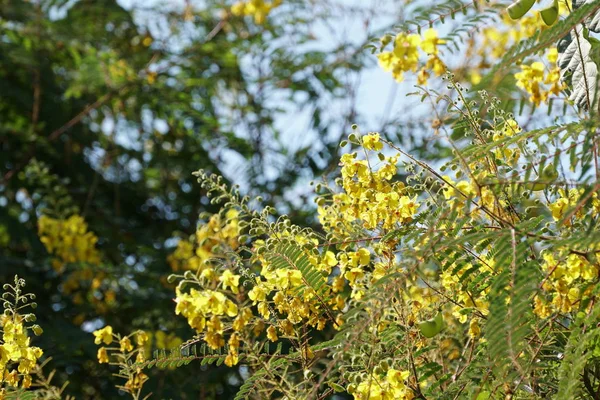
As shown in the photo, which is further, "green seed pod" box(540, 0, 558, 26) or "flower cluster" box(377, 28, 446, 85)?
"flower cluster" box(377, 28, 446, 85)

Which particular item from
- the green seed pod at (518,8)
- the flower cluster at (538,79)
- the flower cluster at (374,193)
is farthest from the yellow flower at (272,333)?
the flower cluster at (538,79)

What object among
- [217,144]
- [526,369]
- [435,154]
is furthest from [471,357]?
[217,144]

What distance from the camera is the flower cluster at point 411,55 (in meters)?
2.01

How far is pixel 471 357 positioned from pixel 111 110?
3380 millimetres

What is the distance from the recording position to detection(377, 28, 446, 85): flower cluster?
2.01 meters

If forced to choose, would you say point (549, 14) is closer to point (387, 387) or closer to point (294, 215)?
point (387, 387)

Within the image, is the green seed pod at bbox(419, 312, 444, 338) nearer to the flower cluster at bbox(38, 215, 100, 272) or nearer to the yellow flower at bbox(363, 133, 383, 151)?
the yellow flower at bbox(363, 133, 383, 151)

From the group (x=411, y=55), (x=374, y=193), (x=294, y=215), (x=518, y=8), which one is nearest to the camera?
(x=518, y=8)

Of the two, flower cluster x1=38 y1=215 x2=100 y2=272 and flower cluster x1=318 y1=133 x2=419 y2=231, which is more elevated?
flower cluster x1=38 y1=215 x2=100 y2=272

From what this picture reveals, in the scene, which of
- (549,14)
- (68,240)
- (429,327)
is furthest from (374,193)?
(68,240)

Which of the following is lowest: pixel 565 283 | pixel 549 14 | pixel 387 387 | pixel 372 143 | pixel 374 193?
pixel 387 387

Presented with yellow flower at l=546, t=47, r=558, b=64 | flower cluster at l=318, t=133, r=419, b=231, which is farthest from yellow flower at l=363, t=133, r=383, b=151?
yellow flower at l=546, t=47, r=558, b=64

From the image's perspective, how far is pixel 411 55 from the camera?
203cm

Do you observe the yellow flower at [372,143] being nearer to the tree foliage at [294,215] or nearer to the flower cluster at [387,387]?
the tree foliage at [294,215]
